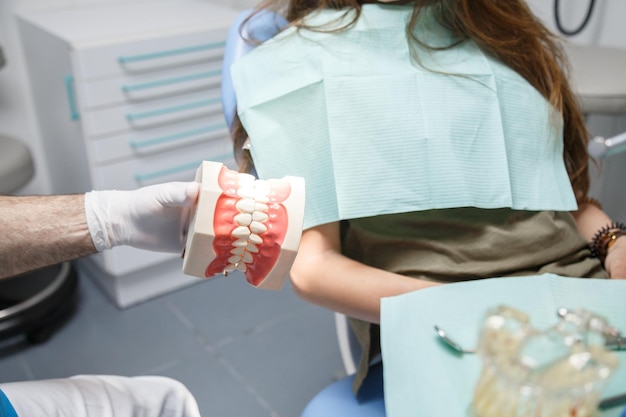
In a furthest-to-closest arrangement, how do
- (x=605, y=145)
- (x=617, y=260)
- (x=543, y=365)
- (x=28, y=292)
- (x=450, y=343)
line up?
(x=28, y=292) < (x=617, y=260) < (x=605, y=145) < (x=450, y=343) < (x=543, y=365)

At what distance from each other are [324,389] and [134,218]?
39cm

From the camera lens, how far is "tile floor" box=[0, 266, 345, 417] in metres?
1.70

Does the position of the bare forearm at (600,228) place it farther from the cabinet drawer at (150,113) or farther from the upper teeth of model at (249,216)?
the cabinet drawer at (150,113)

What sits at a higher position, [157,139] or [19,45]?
[19,45]

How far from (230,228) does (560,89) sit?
2.09ft

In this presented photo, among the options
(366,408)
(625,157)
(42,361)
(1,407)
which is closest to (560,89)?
(366,408)

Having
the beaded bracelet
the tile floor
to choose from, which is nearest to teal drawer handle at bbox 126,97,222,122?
the tile floor

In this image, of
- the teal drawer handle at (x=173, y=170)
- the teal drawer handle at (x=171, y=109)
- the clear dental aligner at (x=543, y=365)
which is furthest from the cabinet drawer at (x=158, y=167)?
the clear dental aligner at (x=543, y=365)

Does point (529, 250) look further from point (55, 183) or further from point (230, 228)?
point (55, 183)

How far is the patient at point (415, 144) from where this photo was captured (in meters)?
0.91

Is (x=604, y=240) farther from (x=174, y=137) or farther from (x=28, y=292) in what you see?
(x=28, y=292)

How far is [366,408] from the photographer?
0.92m

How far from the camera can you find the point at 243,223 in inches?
28.9

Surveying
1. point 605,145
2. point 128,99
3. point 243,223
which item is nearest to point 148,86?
point 128,99
